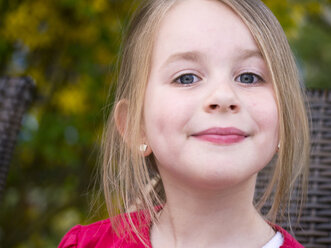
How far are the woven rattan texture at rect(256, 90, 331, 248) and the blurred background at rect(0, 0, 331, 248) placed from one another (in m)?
1.39

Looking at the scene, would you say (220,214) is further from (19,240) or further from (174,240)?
(19,240)

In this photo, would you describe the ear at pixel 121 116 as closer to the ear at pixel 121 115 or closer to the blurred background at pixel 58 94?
the ear at pixel 121 115

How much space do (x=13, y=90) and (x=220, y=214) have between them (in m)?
1.04

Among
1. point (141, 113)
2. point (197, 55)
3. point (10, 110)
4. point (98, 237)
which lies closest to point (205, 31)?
point (197, 55)

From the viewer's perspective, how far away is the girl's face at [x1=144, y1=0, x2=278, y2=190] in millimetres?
1308

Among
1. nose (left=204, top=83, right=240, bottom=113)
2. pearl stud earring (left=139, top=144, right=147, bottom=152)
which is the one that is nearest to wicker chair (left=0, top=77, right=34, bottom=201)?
pearl stud earring (left=139, top=144, right=147, bottom=152)

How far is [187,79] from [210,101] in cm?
11

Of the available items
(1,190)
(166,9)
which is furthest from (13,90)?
(166,9)

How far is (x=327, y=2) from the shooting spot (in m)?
3.52

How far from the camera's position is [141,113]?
153 cm

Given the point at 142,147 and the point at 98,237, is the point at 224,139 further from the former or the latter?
the point at 98,237

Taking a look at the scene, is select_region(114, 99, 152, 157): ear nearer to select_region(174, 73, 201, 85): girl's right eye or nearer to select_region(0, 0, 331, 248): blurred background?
select_region(174, 73, 201, 85): girl's right eye

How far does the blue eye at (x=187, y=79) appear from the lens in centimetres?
139

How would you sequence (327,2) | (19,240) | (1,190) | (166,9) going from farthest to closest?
Result: (19,240) → (327,2) → (1,190) → (166,9)
